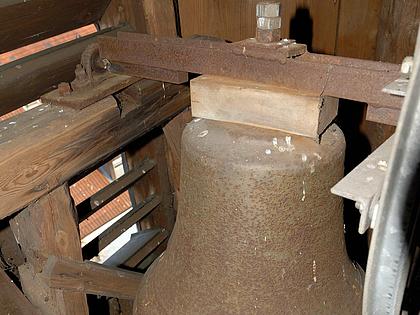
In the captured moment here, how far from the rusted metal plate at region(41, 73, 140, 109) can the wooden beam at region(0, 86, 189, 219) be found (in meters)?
0.02

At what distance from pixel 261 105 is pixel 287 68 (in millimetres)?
98

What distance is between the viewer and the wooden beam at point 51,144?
122cm

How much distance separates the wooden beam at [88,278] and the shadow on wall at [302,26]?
1.62 metres

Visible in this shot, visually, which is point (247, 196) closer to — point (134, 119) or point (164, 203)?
point (134, 119)

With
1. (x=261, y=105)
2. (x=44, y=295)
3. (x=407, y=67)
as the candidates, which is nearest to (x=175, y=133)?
(x=44, y=295)

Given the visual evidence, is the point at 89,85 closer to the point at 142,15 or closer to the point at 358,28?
the point at 142,15

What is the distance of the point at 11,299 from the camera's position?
1473 mm

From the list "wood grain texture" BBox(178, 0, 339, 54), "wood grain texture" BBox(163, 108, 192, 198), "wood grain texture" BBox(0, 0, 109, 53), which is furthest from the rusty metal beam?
"wood grain texture" BBox(178, 0, 339, 54)

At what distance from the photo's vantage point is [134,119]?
1600mm

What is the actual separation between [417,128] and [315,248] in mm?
635

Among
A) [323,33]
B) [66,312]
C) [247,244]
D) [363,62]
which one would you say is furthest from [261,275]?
[323,33]

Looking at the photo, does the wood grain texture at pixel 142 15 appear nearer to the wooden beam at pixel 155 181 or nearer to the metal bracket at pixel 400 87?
the wooden beam at pixel 155 181

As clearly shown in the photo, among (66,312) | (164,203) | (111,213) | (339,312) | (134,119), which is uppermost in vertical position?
(134,119)

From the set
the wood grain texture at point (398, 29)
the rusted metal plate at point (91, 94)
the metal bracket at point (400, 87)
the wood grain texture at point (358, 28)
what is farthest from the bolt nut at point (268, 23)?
the wood grain texture at point (358, 28)
